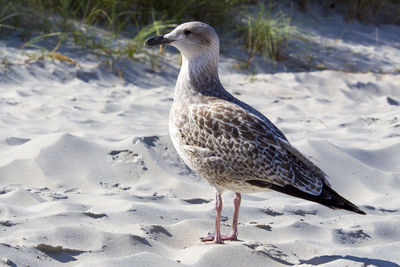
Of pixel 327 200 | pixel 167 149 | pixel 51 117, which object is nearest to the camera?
pixel 327 200

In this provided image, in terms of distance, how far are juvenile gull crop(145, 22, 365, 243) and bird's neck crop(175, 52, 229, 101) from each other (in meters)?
0.02

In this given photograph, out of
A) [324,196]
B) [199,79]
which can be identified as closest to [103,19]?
[199,79]

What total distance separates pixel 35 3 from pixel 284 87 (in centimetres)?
357

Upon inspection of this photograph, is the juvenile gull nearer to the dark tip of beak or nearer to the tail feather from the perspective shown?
the tail feather

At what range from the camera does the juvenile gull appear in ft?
11.9

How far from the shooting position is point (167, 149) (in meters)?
5.36

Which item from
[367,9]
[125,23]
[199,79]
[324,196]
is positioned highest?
[199,79]

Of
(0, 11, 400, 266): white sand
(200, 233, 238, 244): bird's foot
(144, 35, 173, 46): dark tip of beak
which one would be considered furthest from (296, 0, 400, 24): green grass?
(200, 233, 238, 244): bird's foot

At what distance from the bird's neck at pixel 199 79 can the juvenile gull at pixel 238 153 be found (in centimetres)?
2

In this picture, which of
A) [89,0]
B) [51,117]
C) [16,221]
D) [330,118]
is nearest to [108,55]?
[89,0]

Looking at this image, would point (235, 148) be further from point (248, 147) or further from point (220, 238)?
point (220, 238)

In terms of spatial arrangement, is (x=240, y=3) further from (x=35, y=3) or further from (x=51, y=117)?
(x=51, y=117)

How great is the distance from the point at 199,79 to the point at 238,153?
0.72 m

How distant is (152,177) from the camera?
494 cm
